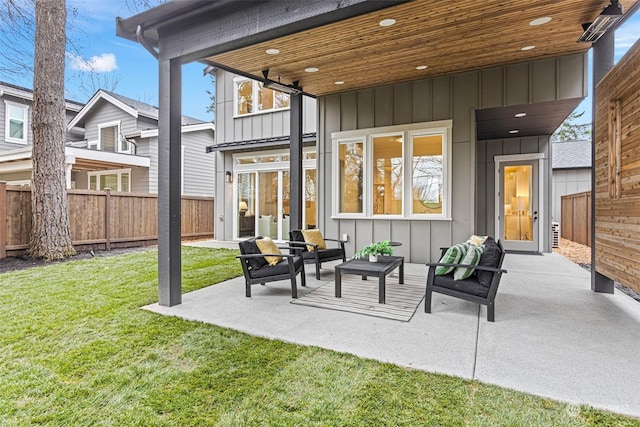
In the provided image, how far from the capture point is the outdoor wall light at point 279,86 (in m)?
5.98

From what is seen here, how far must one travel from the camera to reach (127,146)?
13617 mm

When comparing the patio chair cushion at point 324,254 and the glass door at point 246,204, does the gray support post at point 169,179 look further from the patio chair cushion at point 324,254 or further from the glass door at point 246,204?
the glass door at point 246,204

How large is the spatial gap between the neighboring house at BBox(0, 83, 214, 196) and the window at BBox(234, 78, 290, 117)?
3260 millimetres

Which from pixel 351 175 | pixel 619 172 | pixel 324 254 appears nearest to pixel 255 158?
pixel 351 175

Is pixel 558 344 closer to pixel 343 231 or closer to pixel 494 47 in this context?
pixel 494 47

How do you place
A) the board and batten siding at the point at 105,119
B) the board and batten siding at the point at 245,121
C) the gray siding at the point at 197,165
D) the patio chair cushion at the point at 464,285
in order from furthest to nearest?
the board and batten siding at the point at 105,119 < the gray siding at the point at 197,165 < the board and batten siding at the point at 245,121 < the patio chair cushion at the point at 464,285

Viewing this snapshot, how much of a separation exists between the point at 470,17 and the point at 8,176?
1718 centimetres

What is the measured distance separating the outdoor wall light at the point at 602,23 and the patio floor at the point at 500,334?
10.6ft

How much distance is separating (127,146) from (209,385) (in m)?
13.9

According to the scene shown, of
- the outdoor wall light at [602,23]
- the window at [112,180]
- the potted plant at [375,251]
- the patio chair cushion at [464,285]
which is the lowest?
the patio chair cushion at [464,285]

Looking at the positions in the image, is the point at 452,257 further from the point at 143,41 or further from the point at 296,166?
the point at 143,41

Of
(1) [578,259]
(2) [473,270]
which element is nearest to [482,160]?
(1) [578,259]

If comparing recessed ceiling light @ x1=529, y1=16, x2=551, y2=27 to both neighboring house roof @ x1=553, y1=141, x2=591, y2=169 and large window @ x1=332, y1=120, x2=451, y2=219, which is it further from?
neighboring house roof @ x1=553, y1=141, x2=591, y2=169

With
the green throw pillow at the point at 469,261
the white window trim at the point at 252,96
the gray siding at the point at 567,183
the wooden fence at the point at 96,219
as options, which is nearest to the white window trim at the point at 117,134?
the wooden fence at the point at 96,219
